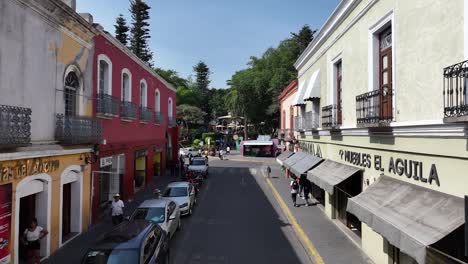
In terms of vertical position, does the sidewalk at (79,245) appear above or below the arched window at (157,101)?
below

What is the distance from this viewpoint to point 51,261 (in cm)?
1259

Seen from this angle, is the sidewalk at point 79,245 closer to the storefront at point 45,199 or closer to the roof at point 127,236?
the storefront at point 45,199

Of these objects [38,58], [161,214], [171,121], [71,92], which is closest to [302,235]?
[161,214]

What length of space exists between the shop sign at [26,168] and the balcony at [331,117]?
10011mm

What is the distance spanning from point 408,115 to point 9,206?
10226mm

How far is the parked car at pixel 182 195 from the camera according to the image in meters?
18.8

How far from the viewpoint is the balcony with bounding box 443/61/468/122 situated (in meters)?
6.97

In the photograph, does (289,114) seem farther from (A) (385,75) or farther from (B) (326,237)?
(A) (385,75)

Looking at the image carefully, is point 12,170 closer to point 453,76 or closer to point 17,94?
point 17,94

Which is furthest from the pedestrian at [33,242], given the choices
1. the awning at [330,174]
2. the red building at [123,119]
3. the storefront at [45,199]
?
the awning at [330,174]

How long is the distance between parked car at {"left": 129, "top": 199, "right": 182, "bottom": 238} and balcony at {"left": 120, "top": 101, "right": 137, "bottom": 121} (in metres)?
6.65

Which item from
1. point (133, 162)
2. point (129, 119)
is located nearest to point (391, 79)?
point (129, 119)

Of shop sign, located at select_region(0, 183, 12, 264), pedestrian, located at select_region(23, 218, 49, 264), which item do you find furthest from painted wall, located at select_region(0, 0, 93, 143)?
pedestrian, located at select_region(23, 218, 49, 264)

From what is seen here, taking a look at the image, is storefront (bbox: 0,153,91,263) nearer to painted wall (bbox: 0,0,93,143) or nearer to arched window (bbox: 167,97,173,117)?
painted wall (bbox: 0,0,93,143)
